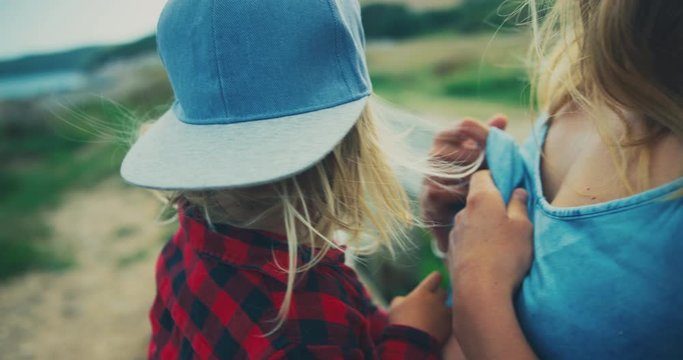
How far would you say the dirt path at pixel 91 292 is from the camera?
206 cm

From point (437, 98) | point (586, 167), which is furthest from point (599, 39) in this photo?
point (437, 98)

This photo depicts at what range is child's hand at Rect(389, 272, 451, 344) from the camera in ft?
3.30

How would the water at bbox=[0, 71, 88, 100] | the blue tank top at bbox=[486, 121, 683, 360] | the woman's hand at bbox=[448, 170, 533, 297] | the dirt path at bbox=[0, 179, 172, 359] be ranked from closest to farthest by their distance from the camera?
the blue tank top at bbox=[486, 121, 683, 360] < the woman's hand at bbox=[448, 170, 533, 297] < the dirt path at bbox=[0, 179, 172, 359] < the water at bbox=[0, 71, 88, 100]

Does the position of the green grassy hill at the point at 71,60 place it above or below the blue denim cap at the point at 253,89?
below

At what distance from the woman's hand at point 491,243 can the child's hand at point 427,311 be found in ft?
0.41

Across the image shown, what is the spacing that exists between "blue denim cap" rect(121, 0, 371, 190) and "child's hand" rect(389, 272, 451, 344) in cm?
40

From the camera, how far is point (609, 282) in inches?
28.2

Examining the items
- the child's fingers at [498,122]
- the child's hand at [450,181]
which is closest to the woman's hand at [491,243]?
the child's hand at [450,181]

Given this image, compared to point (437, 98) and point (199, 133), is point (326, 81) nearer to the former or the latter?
point (199, 133)

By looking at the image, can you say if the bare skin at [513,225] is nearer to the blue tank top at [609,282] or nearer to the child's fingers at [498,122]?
the blue tank top at [609,282]

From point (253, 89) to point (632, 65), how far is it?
507 millimetres

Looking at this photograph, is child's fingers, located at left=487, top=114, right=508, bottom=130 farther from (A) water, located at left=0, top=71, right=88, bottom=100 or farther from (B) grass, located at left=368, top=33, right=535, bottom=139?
(A) water, located at left=0, top=71, right=88, bottom=100

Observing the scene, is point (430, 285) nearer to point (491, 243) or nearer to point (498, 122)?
point (491, 243)

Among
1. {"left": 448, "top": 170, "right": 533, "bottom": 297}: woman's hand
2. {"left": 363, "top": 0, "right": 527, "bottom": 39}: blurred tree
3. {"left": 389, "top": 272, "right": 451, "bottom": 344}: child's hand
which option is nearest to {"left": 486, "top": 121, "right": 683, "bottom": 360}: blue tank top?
{"left": 448, "top": 170, "right": 533, "bottom": 297}: woman's hand
